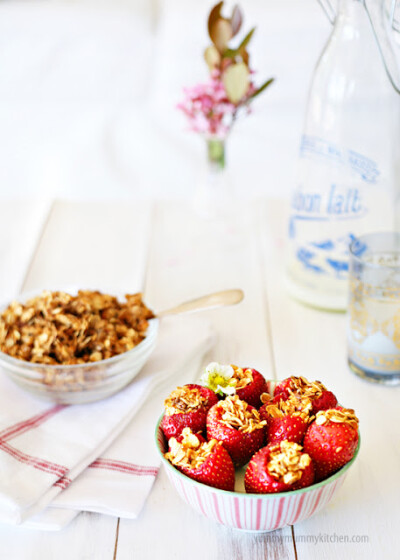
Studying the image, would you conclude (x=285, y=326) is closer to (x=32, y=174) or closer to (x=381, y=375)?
(x=381, y=375)

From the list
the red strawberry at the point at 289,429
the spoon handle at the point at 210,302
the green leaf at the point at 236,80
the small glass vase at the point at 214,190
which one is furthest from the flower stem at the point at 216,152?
the red strawberry at the point at 289,429

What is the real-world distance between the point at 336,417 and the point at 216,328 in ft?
1.37

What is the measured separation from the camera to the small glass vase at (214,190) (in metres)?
1.30

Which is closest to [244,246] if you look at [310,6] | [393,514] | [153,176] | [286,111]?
[153,176]

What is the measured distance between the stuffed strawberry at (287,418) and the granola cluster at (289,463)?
0.11ft

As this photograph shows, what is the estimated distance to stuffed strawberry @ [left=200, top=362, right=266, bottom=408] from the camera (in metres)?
0.68

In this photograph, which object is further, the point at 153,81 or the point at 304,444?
the point at 153,81

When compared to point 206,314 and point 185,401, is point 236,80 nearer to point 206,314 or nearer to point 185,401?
point 206,314

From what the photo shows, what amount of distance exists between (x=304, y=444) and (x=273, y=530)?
0.09 m

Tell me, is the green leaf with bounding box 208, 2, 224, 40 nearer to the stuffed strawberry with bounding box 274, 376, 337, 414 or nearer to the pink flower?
the pink flower

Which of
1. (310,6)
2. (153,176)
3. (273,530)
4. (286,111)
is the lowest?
(273,530)

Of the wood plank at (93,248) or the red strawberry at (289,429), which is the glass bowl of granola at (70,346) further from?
the red strawberry at (289,429)

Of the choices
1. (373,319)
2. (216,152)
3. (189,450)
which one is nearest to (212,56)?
(216,152)

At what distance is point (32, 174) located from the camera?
158 cm
